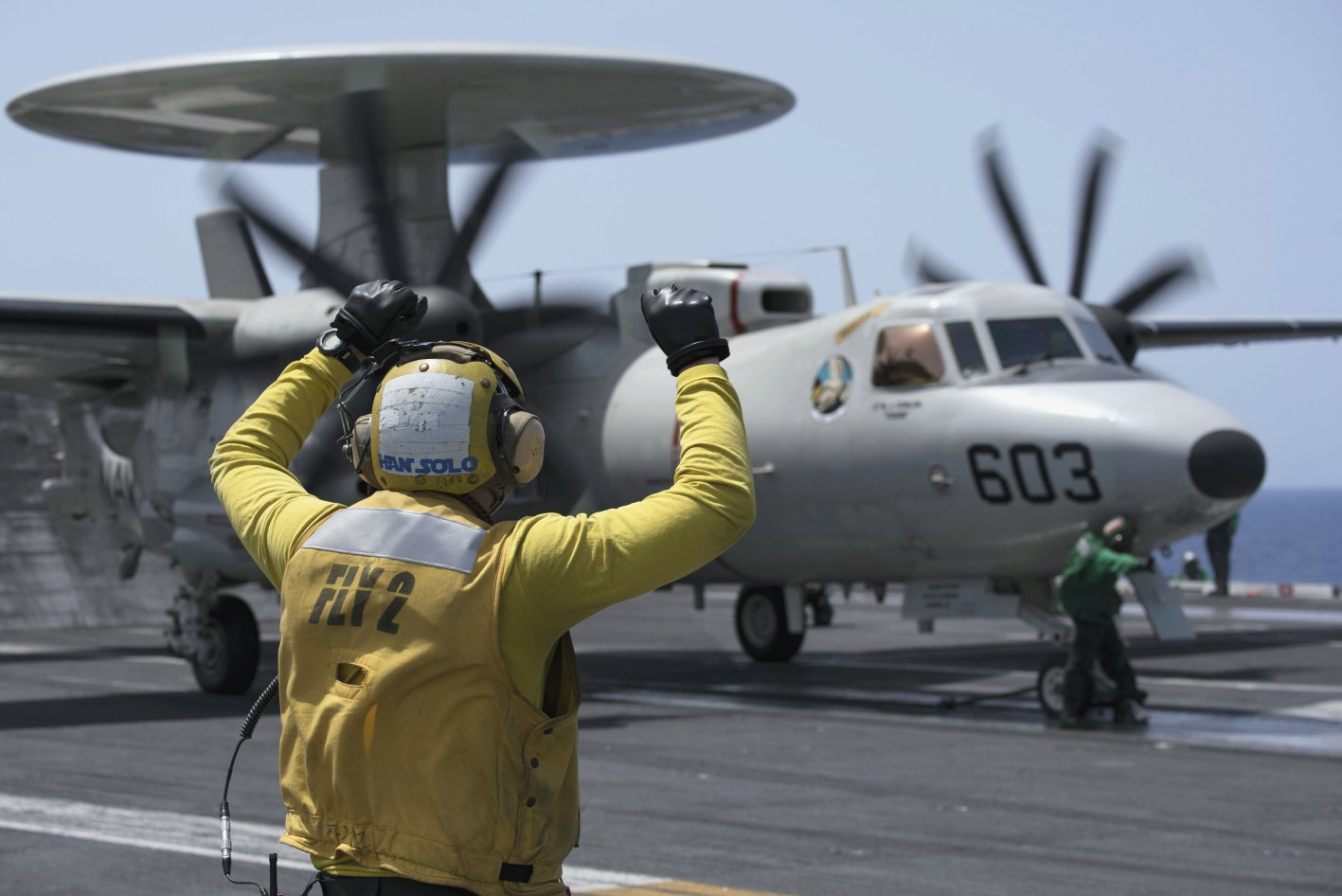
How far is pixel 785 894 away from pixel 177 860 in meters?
2.92

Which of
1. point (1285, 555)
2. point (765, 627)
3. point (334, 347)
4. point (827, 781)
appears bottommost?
point (1285, 555)

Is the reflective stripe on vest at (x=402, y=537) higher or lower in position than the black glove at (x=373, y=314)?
lower

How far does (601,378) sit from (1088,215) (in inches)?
244

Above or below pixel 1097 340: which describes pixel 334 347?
above

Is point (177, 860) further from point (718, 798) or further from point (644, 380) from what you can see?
point (644, 380)

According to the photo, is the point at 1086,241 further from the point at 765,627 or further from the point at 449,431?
the point at 449,431

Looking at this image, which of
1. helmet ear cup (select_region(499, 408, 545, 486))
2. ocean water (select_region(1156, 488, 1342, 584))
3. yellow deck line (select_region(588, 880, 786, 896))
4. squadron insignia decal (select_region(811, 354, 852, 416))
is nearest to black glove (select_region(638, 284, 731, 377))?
helmet ear cup (select_region(499, 408, 545, 486))

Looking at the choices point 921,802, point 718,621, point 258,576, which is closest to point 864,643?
point 718,621

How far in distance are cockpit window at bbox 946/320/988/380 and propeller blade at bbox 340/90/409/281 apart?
487 centimetres

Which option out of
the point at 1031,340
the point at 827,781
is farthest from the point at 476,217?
the point at 827,781

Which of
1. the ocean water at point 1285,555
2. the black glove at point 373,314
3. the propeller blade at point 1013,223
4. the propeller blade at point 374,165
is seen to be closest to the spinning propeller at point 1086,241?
the propeller blade at point 1013,223

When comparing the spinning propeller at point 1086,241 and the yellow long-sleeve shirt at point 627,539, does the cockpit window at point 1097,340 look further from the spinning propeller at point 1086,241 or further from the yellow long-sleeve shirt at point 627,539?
the yellow long-sleeve shirt at point 627,539

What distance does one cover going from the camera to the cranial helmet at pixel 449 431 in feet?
10.4

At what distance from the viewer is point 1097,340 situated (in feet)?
47.3
